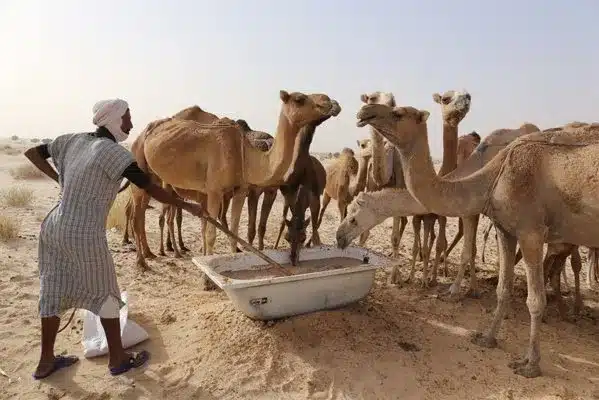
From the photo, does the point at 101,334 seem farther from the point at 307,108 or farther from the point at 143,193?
the point at 143,193

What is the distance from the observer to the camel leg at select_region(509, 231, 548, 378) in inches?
174

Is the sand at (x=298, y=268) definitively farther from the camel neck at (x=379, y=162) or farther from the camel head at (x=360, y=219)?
the camel neck at (x=379, y=162)

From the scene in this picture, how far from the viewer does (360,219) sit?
17.6 feet

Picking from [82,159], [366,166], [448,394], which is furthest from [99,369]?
[366,166]

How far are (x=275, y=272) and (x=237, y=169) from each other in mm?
1745

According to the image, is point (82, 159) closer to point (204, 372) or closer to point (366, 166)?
point (204, 372)

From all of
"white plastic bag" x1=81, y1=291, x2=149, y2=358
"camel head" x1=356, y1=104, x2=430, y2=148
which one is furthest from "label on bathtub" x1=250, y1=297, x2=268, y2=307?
"camel head" x1=356, y1=104, x2=430, y2=148

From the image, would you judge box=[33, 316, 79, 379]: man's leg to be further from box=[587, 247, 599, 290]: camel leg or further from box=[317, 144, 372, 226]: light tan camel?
box=[587, 247, 599, 290]: camel leg

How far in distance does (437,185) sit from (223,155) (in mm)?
3261

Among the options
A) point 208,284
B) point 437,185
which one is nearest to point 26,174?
point 208,284

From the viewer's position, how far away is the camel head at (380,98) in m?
6.44

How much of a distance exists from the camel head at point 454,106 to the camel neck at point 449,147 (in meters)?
0.09

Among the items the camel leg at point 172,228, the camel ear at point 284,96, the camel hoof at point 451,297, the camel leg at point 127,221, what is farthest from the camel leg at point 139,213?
the camel hoof at point 451,297

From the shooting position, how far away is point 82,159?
3.97m
